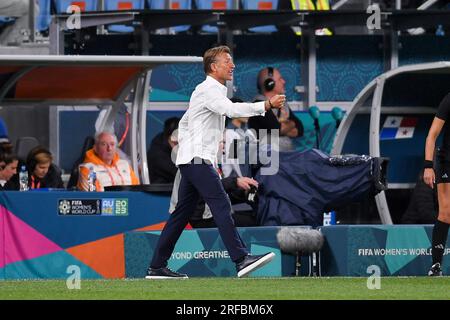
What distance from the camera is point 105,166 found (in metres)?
17.4

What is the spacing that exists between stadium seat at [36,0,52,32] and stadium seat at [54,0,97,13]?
138 millimetres

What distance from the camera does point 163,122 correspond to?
19125 mm

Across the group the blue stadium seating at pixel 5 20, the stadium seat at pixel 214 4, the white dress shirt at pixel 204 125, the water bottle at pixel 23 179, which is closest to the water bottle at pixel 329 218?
the stadium seat at pixel 214 4

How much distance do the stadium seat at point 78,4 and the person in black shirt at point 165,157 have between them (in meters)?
2.95

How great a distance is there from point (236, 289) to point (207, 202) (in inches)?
52.5

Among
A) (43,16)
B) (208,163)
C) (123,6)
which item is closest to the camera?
(208,163)

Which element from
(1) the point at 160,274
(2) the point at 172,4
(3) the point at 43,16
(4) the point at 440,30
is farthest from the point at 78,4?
(1) the point at 160,274

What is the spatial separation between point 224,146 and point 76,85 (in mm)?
2133

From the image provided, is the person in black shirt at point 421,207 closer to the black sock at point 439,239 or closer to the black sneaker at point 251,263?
the black sock at point 439,239

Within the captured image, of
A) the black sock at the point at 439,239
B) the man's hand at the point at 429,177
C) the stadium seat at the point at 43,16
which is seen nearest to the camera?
the man's hand at the point at 429,177

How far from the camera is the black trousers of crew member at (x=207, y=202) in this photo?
13.4 metres

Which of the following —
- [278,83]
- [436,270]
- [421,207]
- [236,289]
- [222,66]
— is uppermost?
[222,66]

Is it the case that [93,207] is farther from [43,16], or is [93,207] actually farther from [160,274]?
[43,16]

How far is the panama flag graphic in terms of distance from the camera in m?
19.2
